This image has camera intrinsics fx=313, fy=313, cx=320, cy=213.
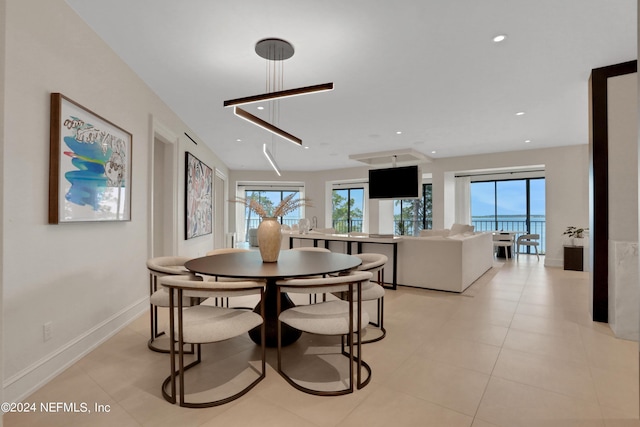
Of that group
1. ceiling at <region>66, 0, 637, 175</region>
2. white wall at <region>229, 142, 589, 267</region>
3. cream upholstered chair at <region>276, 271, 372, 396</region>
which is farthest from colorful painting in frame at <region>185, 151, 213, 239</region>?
white wall at <region>229, 142, 589, 267</region>

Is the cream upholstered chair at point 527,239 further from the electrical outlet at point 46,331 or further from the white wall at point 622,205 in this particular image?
the electrical outlet at point 46,331

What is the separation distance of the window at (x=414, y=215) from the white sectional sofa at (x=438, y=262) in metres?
4.91

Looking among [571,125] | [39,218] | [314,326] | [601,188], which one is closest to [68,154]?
[39,218]

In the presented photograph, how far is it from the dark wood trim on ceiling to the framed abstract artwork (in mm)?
4774

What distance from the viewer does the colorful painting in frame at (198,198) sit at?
17.0 feet

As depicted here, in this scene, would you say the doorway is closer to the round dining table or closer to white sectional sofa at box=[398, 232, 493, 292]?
the round dining table

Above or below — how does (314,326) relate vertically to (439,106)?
below

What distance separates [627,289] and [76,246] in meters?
4.82

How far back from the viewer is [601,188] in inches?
127

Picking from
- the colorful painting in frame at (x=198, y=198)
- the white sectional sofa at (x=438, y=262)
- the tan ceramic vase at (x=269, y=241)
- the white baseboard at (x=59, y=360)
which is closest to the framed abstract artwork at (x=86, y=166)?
the white baseboard at (x=59, y=360)

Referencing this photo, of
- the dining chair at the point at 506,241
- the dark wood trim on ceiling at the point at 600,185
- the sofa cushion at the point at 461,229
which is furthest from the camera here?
the dining chair at the point at 506,241

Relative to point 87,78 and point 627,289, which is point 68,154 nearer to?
point 87,78

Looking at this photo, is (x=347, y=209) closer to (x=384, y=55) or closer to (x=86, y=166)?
(x=384, y=55)

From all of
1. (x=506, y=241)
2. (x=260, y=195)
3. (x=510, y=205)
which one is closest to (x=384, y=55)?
(x=506, y=241)
